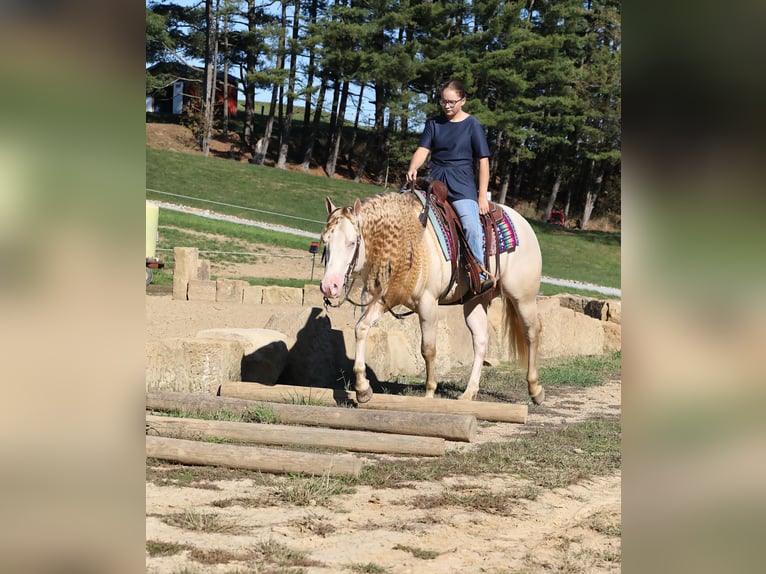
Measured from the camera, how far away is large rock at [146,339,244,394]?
23.4ft

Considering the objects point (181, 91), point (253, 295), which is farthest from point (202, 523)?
point (181, 91)

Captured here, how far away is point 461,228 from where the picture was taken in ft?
23.9

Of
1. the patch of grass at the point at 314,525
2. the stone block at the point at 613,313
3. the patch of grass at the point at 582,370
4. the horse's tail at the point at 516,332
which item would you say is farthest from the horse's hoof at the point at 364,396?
the stone block at the point at 613,313

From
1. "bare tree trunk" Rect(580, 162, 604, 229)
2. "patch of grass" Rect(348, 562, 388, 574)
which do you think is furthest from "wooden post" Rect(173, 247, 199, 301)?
Answer: "bare tree trunk" Rect(580, 162, 604, 229)

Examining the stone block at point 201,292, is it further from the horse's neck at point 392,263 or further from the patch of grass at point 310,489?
the patch of grass at point 310,489

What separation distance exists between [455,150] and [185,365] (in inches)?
114

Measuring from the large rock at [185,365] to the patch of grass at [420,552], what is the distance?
3771 millimetres

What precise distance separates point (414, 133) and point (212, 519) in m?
35.8
